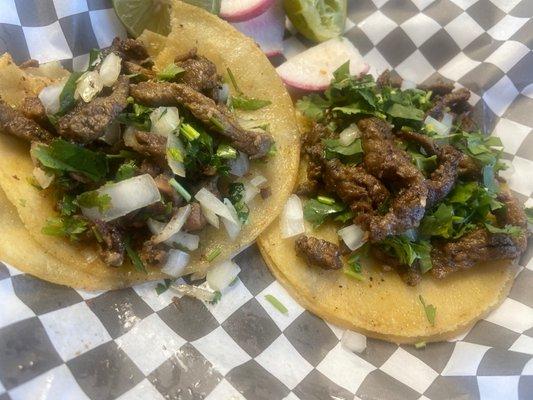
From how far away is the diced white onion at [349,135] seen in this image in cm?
354

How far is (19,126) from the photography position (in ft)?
9.73

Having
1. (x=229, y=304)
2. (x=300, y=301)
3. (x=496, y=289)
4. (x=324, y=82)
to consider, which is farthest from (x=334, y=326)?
(x=324, y=82)

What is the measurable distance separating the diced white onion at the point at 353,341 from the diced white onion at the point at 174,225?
4.19ft

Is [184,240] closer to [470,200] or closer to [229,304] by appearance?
[229,304]

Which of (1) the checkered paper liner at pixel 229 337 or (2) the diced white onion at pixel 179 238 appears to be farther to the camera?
(2) the diced white onion at pixel 179 238

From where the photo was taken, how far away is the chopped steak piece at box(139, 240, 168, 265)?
3023mm

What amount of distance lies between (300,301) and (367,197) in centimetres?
80

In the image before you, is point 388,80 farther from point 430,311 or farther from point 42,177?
point 42,177

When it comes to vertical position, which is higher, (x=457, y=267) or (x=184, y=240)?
(x=184, y=240)

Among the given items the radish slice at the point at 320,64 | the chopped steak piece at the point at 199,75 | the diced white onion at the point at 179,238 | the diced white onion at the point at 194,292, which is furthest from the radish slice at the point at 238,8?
the diced white onion at the point at 194,292

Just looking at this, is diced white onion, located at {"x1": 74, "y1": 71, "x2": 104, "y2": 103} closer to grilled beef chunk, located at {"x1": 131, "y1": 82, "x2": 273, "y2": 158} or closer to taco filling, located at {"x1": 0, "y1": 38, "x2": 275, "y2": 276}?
taco filling, located at {"x1": 0, "y1": 38, "x2": 275, "y2": 276}

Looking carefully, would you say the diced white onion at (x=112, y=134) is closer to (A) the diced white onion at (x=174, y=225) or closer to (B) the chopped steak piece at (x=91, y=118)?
(B) the chopped steak piece at (x=91, y=118)

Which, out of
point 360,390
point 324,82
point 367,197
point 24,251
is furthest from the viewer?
point 324,82

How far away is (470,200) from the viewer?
348 cm
